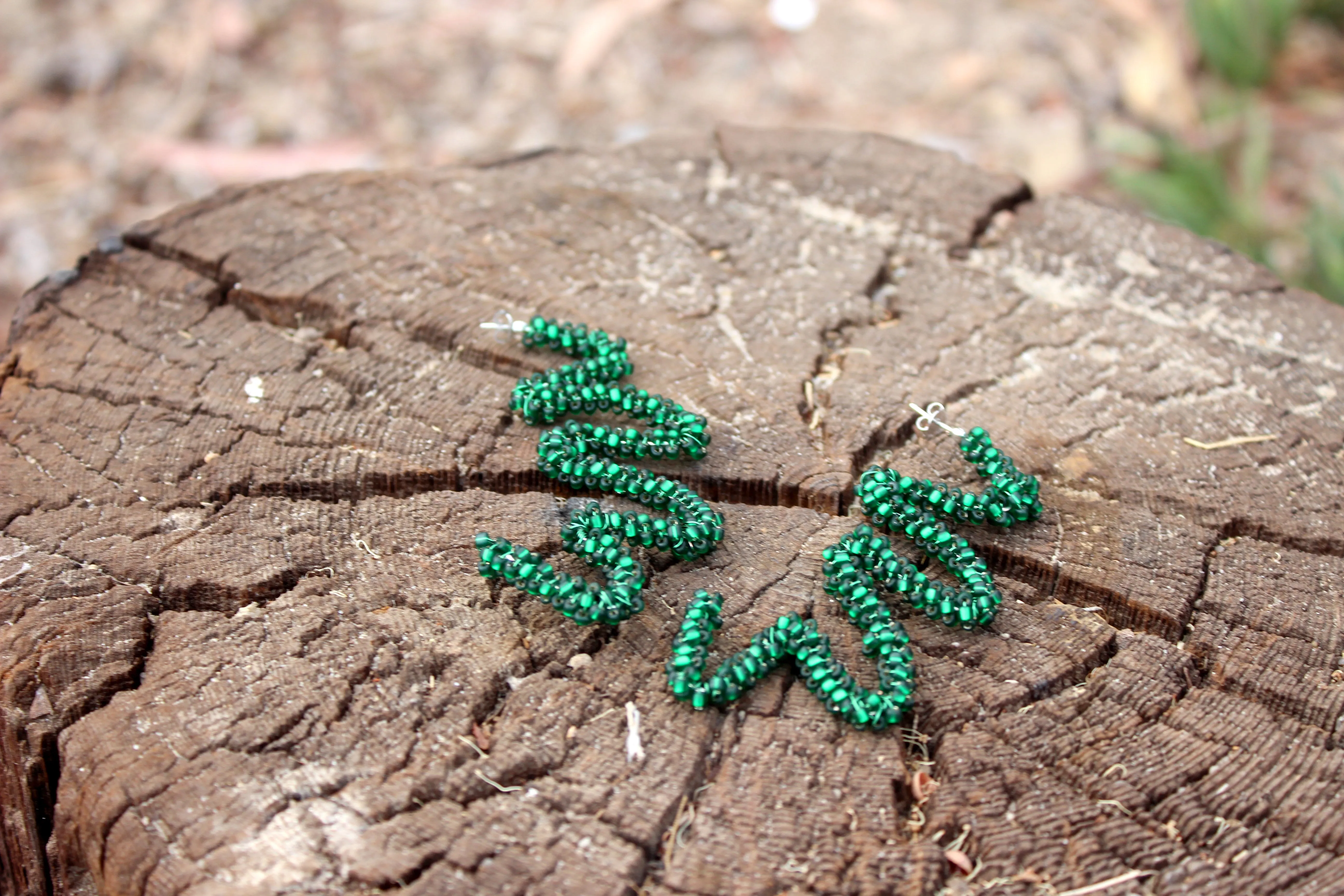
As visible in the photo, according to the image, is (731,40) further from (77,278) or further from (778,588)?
(778,588)

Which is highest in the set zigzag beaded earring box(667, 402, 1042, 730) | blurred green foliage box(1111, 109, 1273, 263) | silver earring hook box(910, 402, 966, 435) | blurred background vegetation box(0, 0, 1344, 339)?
blurred background vegetation box(0, 0, 1344, 339)

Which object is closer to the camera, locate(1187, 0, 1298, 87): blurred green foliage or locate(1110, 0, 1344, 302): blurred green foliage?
locate(1110, 0, 1344, 302): blurred green foliage

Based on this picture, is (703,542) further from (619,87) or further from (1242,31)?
(1242,31)

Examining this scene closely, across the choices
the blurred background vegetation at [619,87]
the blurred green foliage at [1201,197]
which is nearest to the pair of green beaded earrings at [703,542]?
the blurred green foliage at [1201,197]

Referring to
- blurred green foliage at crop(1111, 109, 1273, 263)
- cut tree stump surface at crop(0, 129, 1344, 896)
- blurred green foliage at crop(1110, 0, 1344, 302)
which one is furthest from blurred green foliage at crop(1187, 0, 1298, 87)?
cut tree stump surface at crop(0, 129, 1344, 896)

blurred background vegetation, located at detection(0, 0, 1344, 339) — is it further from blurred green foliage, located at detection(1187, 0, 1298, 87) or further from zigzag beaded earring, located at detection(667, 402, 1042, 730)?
zigzag beaded earring, located at detection(667, 402, 1042, 730)

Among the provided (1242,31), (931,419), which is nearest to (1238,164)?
(1242,31)

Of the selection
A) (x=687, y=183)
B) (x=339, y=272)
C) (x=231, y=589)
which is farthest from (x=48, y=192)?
(x=231, y=589)
